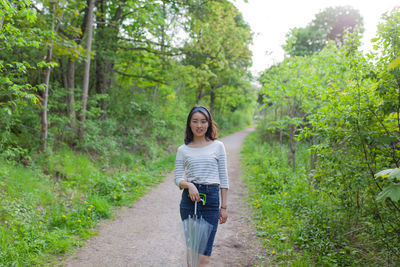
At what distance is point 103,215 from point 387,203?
14.5 feet

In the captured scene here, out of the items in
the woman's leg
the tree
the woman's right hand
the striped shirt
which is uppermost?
the tree

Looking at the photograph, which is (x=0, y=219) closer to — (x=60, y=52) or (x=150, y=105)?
(x=60, y=52)

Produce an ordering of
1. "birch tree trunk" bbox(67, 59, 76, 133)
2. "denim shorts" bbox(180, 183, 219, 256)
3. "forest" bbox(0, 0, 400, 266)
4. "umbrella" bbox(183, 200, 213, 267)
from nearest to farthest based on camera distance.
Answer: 1. "umbrella" bbox(183, 200, 213, 267)
2. "denim shorts" bbox(180, 183, 219, 256)
3. "forest" bbox(0, 0, 400, 266)
4. "birch tree trunk" bbox(67, 59, 76, 133)

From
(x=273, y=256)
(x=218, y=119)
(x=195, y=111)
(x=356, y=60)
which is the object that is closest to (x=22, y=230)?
(x=195, y=111)

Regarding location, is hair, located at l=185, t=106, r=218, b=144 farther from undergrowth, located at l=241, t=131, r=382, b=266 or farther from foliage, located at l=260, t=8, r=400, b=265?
undergrowth, located at l=241, t=131, r=382, b=266

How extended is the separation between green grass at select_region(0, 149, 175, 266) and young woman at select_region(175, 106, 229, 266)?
7.27ft

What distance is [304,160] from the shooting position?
30.3 ft

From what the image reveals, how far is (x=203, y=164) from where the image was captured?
8.36 feet

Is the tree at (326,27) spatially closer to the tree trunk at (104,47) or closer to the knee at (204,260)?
the tree trunk at (104,47)

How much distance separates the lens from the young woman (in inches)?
99.9

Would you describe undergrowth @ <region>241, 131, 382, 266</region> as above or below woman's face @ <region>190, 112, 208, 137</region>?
below

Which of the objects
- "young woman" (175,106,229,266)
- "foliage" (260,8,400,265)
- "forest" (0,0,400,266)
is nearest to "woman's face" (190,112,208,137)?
"young woman" (175,106,229,266)

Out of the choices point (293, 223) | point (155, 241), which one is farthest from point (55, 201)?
point (293, 223)

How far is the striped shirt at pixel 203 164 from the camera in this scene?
2.55 meters
